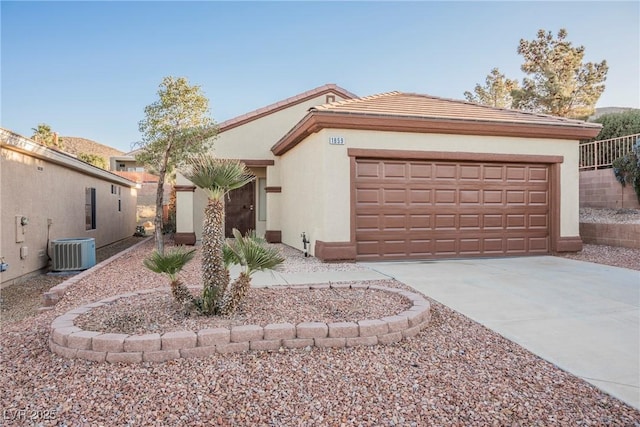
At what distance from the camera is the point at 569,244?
30.6 feet

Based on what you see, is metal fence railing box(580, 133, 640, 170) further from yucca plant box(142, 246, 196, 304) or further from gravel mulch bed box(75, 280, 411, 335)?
yucca plant box(142, 246, 196, 304)

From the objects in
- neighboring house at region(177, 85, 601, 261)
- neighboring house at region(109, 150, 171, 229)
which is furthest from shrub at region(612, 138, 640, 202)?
neighboring house at region(109, 150, 171, 229)

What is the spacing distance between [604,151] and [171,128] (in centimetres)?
1311

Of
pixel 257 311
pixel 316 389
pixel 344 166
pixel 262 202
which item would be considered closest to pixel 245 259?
pixel 257 311

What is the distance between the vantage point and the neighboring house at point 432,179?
8.13 metres

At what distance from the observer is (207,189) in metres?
3.90

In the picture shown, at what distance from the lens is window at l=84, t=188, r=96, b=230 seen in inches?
466

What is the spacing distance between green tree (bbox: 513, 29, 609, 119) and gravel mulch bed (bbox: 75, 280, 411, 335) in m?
19.1

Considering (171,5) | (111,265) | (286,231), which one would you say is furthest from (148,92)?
(286,231)

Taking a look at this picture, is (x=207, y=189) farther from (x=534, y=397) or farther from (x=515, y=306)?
(x=515, y=306)

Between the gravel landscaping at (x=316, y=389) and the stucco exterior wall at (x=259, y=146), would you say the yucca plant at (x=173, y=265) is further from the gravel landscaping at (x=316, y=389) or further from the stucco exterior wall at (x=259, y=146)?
the stucco exterior wall at (x=259, y=146)

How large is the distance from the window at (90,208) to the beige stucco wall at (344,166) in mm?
6491

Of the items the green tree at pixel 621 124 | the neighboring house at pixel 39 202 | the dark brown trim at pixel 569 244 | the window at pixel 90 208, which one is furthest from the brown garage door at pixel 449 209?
the window at pixel 90 208

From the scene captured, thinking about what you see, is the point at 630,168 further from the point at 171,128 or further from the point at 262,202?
the point at 171,128
